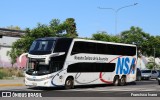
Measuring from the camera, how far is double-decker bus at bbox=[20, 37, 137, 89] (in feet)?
90.6

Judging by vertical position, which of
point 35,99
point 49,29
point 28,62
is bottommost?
point 35,99

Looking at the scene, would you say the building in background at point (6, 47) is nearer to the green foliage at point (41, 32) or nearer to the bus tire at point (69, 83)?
the green foliage at point (41, 32)

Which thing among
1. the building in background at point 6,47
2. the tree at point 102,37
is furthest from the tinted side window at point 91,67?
the building in background at point 6,47

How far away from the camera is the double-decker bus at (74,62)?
27625 mm

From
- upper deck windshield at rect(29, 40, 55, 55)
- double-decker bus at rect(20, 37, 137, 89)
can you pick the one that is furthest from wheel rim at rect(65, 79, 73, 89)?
upper deck windshield at rect(29, 40, 55, 55)

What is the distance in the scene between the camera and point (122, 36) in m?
77.7

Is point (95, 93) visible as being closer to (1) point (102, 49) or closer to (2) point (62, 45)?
(2) point (62, 45)

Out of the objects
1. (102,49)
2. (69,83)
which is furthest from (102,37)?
(69,83)

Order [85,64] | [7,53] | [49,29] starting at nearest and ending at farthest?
[85,64], [49,29], [7,53]

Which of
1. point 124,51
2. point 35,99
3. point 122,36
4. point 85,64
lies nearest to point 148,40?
point 122,36

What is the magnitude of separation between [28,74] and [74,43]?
408cm

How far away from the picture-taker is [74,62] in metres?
29.5

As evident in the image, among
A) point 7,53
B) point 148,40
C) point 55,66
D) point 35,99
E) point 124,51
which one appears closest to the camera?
point 35,99

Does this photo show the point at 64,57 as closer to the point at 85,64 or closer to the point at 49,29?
the point at 85,64
